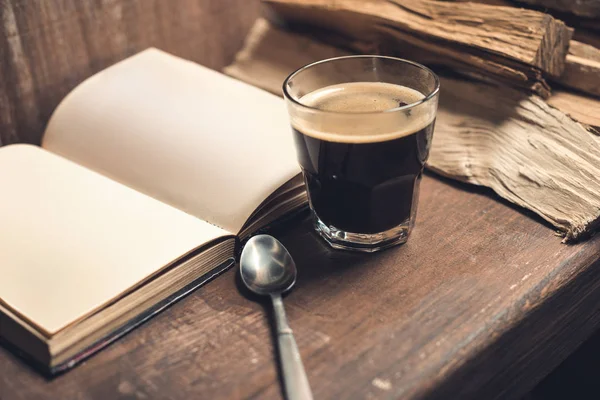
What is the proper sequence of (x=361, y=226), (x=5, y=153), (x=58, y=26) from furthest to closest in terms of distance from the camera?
(x=58, y=26), (x=5, y=153), (x=361, y=226)

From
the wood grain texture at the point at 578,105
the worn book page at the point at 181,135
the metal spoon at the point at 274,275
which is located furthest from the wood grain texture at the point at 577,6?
the metal spoon at the point at 274,275

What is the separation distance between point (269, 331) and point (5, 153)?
46 centimetres

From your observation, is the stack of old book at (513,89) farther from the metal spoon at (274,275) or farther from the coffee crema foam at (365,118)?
the metal spoon at (274,275)

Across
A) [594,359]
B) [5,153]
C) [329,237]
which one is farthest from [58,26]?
[594,359]

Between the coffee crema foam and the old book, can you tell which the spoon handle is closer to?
the coffee crema foam

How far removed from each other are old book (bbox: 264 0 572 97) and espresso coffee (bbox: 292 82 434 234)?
187 mm

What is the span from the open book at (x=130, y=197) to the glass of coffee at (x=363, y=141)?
7 cm

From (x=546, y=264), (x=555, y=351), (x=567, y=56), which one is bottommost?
(x=555, y=351)

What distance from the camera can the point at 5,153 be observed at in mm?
883

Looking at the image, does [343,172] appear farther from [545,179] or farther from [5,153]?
[5,153]

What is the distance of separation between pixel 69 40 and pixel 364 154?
1.85 ft

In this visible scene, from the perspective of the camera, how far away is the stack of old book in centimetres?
80

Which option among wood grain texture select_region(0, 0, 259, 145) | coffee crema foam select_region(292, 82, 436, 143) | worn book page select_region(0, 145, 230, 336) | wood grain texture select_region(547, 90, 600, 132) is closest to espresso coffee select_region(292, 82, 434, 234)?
coffee crema foam select_region(292, 82, 436, 143)

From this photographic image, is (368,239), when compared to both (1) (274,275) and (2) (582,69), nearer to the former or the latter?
(1) (274,275)
